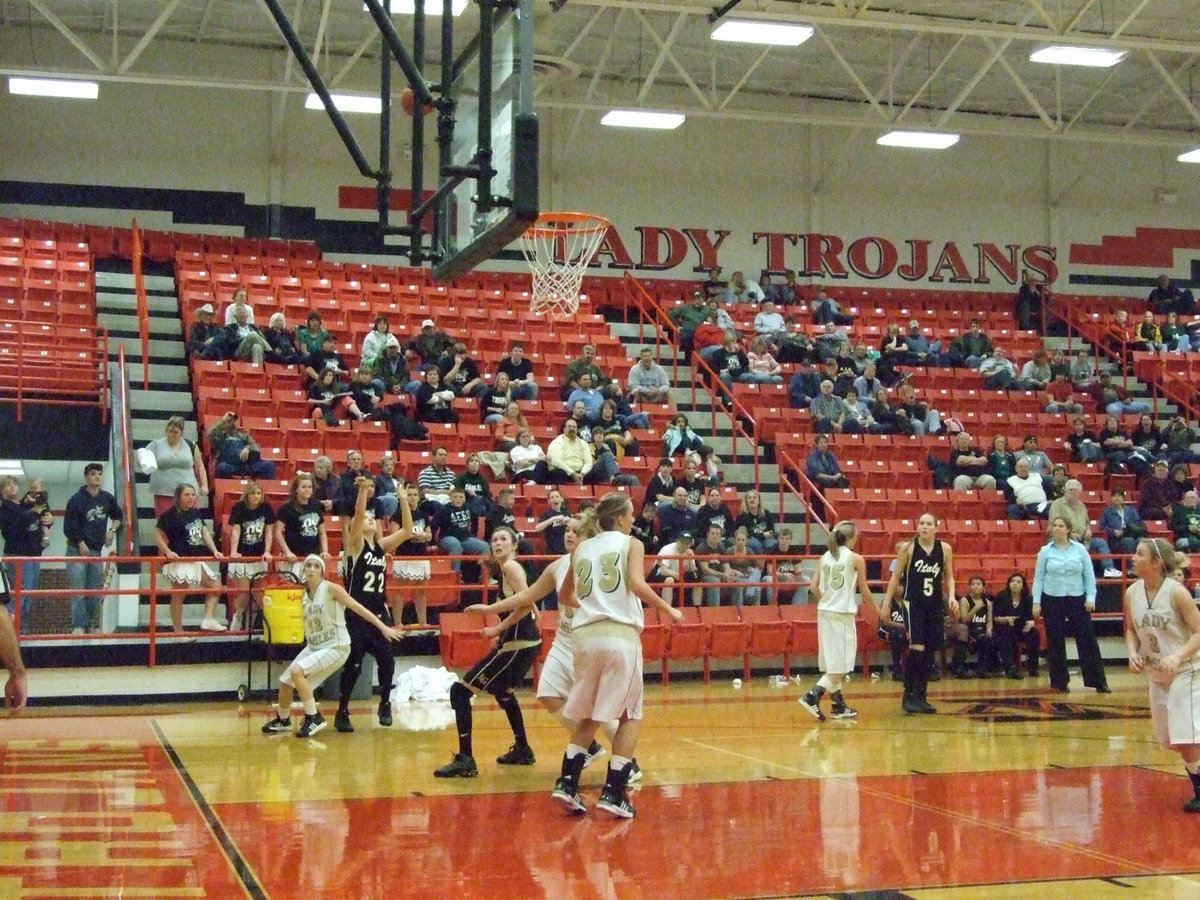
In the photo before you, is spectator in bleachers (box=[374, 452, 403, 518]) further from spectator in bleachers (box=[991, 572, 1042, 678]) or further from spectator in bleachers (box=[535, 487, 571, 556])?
spectator in bleachers (box=[991, 572, 1042, 678])

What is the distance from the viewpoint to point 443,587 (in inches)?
583

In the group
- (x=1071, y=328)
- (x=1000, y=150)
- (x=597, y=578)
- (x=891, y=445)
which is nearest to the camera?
(x=597, y=578)

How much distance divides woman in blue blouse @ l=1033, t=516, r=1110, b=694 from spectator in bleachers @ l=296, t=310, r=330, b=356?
10232mm

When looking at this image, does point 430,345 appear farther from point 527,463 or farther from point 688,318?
point 688,318

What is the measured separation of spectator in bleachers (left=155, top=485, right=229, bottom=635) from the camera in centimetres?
1473

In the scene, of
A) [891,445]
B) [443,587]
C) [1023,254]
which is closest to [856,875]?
[443,587]

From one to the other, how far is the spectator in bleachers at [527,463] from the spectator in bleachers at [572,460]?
108 mm

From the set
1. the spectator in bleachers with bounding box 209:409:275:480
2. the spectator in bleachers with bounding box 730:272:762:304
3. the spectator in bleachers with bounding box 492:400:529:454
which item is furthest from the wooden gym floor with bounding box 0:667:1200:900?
the spectator in bleachers with bounding box 730:272:762:304

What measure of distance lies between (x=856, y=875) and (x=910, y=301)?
78.5ft

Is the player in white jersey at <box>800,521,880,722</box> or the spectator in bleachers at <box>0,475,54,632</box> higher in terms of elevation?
the spectator in bleachers at <box>0,475,54,632</box>

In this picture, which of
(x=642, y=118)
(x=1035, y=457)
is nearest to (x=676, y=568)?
(x=1035, y=457)

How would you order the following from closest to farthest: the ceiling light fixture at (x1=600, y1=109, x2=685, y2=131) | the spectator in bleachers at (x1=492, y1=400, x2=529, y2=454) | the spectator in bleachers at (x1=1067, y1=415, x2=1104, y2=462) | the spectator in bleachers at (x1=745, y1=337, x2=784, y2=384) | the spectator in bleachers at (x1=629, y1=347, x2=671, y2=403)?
the spectator in bleachers at (x1=492, y1=400, x2=529, y2=454), the spectator in bleachers at (x1=629, y1=347, x2=671, y2=403), the spectator in bleachers at (x1=1067, y1=415, x2=1104, y2=462), the spectator in bleachers at (x1=745, y1=337, x2=784, y2=384), the ceiling light fixture at (x1=600, y1=109, x2=685, y2=131)

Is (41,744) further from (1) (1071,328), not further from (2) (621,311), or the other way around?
(1) (1071,328)

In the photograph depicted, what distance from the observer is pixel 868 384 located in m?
23.5
